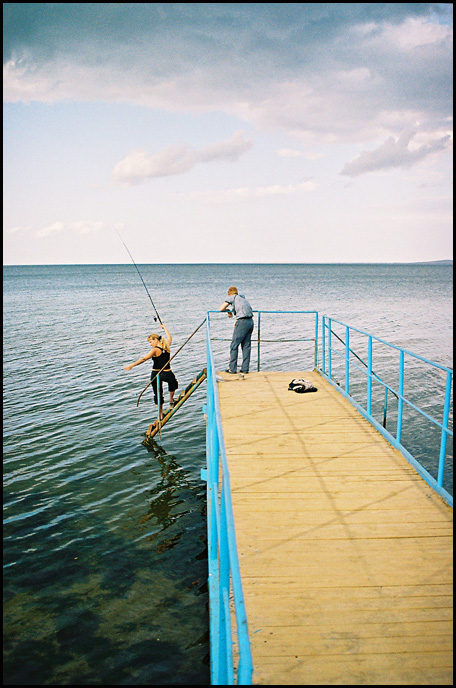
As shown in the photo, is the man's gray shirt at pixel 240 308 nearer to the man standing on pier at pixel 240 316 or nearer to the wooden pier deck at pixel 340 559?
the man standing on pier at pixel 240 316

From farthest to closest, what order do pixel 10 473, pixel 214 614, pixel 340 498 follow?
pixel 10 473
pixel 340 498
pixel 214 614

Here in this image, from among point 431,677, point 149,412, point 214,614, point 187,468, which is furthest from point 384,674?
point 149,412

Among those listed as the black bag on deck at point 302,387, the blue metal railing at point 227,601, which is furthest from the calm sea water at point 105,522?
the black bag on deck at point 302,387

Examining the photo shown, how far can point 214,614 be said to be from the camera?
179 inches

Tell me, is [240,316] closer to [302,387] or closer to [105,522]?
[302,387]

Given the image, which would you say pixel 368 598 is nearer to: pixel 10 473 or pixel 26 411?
pixel 10 473

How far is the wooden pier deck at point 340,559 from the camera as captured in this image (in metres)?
3.37

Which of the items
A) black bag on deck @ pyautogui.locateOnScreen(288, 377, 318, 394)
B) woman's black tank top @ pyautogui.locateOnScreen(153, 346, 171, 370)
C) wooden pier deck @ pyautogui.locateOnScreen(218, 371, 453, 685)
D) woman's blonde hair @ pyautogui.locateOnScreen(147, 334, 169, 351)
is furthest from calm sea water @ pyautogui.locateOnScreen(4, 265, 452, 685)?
black bag on deck @ pyautogui.locateOnScreen(288, 377, 318, 394)

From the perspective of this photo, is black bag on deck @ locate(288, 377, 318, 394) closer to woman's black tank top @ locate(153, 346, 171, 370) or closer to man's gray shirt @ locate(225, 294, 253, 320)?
man's gray shirt @ locate(225, 294, 253, 320)

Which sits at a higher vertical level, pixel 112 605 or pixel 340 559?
pixel 340 559

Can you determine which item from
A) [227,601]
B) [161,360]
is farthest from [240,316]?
[227,601]

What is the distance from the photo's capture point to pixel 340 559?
14.5ft

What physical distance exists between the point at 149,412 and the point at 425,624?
11138 mm

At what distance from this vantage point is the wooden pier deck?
337 centimetres
